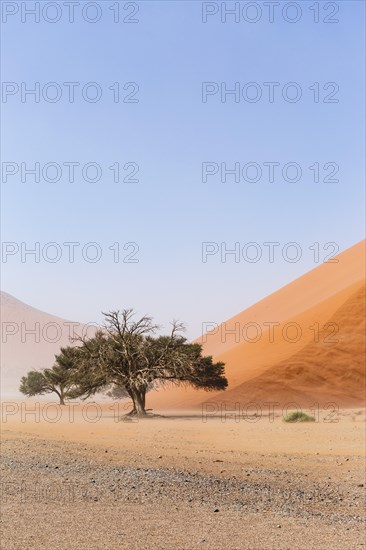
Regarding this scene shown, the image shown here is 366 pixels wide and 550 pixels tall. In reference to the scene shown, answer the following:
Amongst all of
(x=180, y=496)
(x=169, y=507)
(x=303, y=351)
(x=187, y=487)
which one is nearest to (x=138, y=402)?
(x=303, y=351)

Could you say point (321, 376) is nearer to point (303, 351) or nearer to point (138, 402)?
point (303, 351)

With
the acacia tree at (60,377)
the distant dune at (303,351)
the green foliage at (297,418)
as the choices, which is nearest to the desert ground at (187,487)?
the green foliage at (297,418)

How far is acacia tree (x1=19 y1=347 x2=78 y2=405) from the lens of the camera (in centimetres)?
4555

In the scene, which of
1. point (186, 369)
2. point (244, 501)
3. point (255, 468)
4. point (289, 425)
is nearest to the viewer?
point (244, 501)

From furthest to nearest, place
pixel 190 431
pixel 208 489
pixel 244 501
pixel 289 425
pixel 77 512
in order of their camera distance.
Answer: pixel 289 425 → pixel 190 431 → pixel 208 489 → pixel 244 501 → pixel 77 512

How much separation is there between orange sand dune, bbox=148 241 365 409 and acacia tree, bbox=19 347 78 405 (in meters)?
9.77

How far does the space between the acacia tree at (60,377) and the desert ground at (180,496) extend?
2383 cm

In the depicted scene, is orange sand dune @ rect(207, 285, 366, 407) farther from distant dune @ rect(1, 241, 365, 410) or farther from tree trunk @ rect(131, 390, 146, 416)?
tree trunk @ rect(131, 390, 146, 416)

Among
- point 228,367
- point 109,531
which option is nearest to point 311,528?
point 109,531

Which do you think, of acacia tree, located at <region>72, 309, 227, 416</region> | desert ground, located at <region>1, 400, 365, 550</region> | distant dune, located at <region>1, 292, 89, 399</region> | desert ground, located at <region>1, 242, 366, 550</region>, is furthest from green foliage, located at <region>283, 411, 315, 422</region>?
distant dune, located at <region>1, 292, 89, 399</region>

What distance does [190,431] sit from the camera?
94.3 ft

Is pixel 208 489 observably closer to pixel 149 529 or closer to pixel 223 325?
pixel 149 529

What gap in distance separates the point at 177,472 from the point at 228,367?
2037 inches

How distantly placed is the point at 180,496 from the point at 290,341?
55.0 m
